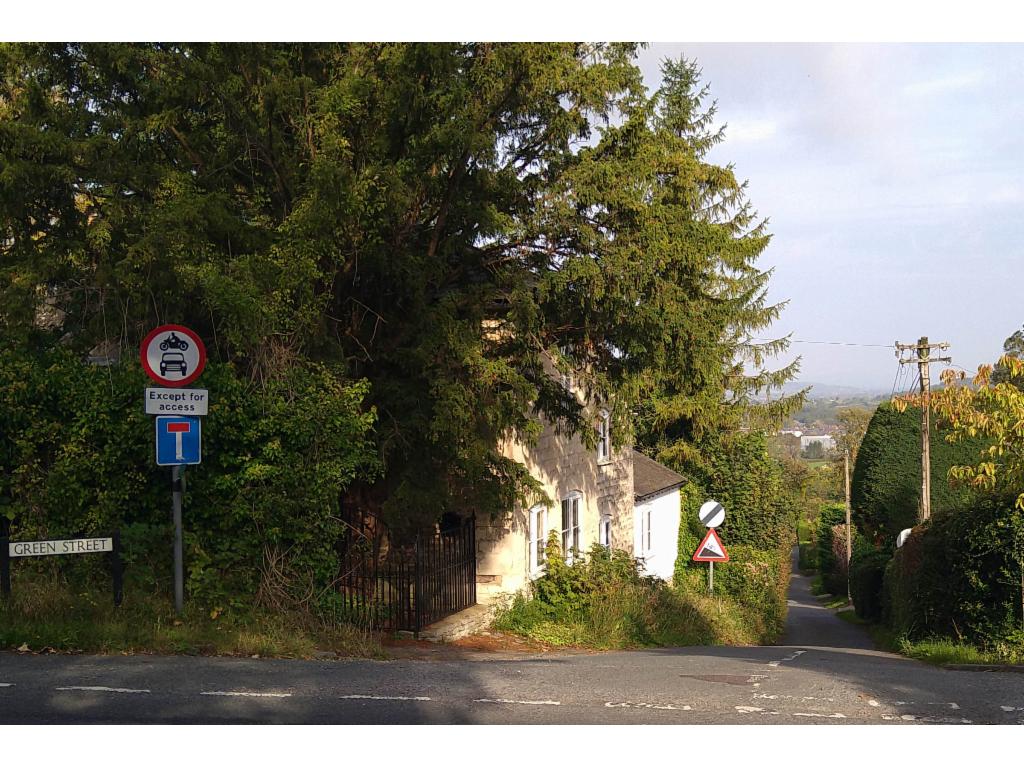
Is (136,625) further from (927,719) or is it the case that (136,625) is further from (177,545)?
(927,719)

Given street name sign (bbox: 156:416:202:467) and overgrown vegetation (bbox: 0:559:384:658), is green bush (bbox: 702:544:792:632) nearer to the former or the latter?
overgrown vegetation (bbox: 0:559:384:658)

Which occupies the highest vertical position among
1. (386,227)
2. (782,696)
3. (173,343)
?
(386,227)

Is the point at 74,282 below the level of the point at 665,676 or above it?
above

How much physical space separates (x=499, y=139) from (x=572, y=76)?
1.40 metres

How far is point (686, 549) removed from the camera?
35.0m

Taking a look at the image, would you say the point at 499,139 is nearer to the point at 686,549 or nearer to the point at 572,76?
the point at 572,76

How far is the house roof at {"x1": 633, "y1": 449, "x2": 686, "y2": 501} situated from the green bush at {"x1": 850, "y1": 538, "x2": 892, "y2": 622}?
6.61 m

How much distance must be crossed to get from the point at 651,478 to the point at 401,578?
59.8ft

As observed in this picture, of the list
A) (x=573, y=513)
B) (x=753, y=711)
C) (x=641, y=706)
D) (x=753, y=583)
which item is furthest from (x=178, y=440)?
(x=753, y=583)

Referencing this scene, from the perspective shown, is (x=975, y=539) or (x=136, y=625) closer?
(x=136, y=625)

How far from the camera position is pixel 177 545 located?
10.9 meters

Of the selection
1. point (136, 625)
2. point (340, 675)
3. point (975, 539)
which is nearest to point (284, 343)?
Result: point (136, 625)

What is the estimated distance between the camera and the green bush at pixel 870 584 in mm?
31375

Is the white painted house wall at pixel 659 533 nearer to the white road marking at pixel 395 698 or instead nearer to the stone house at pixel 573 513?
the stone house at pixel 573 513
